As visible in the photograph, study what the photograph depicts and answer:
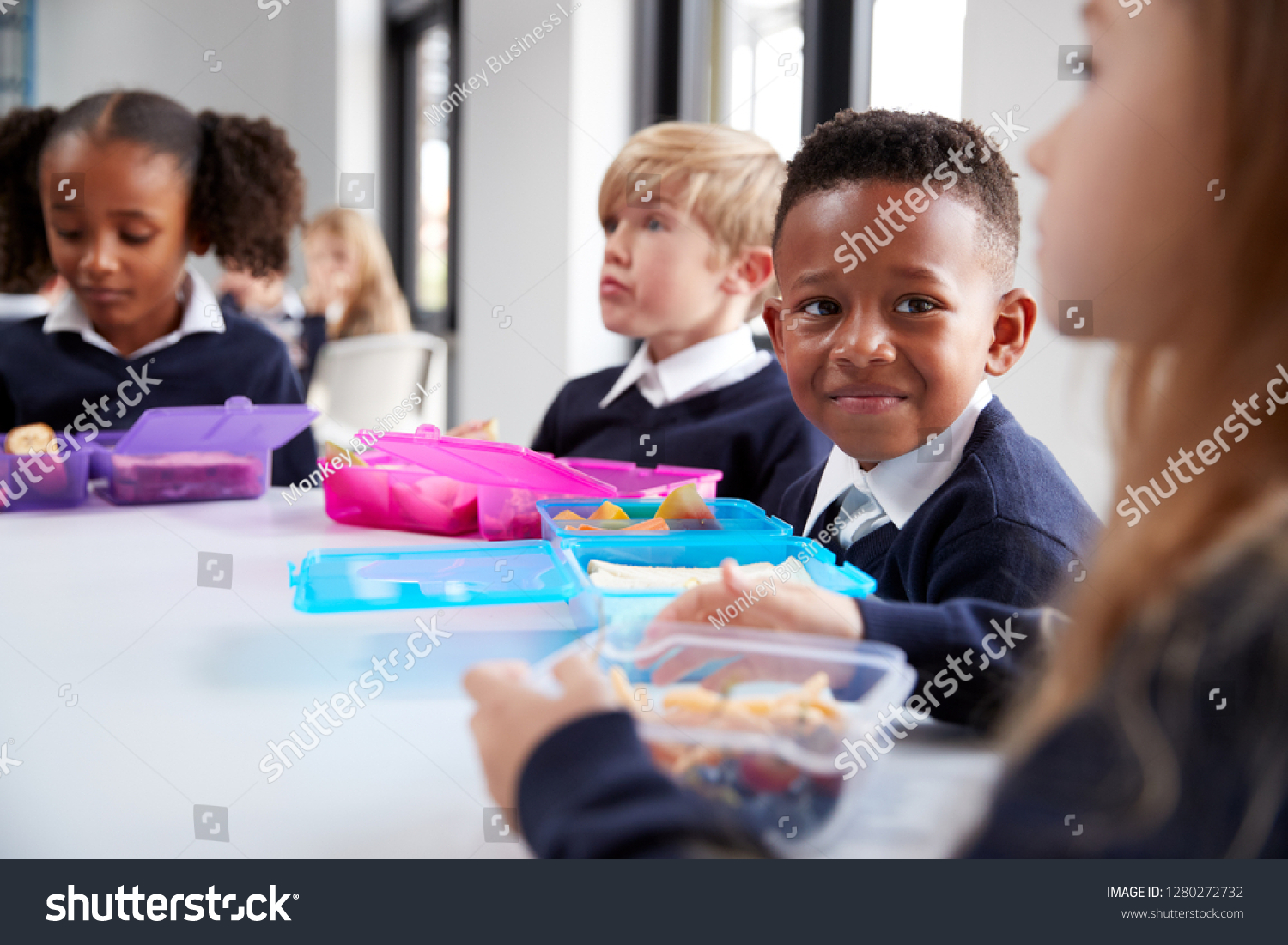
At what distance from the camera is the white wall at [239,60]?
4.79 meters

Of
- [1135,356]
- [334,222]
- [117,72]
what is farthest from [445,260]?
[1135,356]

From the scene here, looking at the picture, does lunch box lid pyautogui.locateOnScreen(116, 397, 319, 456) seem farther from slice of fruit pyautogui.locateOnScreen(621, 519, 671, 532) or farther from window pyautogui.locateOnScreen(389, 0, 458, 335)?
window pyautogui.locateOnScreen(389, 0, 458, 335)

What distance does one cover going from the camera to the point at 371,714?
634mm

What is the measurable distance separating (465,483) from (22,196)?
123cm

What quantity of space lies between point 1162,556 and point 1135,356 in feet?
0.29

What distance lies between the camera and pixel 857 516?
1.02 m

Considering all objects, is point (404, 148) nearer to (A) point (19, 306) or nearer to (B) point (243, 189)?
(A) point (19, 306)

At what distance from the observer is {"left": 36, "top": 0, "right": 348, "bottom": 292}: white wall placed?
4793 millimetres

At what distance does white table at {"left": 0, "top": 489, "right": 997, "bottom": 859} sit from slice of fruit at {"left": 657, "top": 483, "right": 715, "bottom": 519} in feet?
0.54

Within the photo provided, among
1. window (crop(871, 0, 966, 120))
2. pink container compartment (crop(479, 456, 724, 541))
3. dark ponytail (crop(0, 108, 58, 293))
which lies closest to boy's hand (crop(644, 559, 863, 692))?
pink container compartment (crop(479, 456, 724, 541))

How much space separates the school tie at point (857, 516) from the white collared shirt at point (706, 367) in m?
0.52

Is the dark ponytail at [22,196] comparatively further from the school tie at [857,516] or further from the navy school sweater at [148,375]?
A: the school tie at [857,516]

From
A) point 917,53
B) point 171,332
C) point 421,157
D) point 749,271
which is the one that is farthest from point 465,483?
point 421,157
